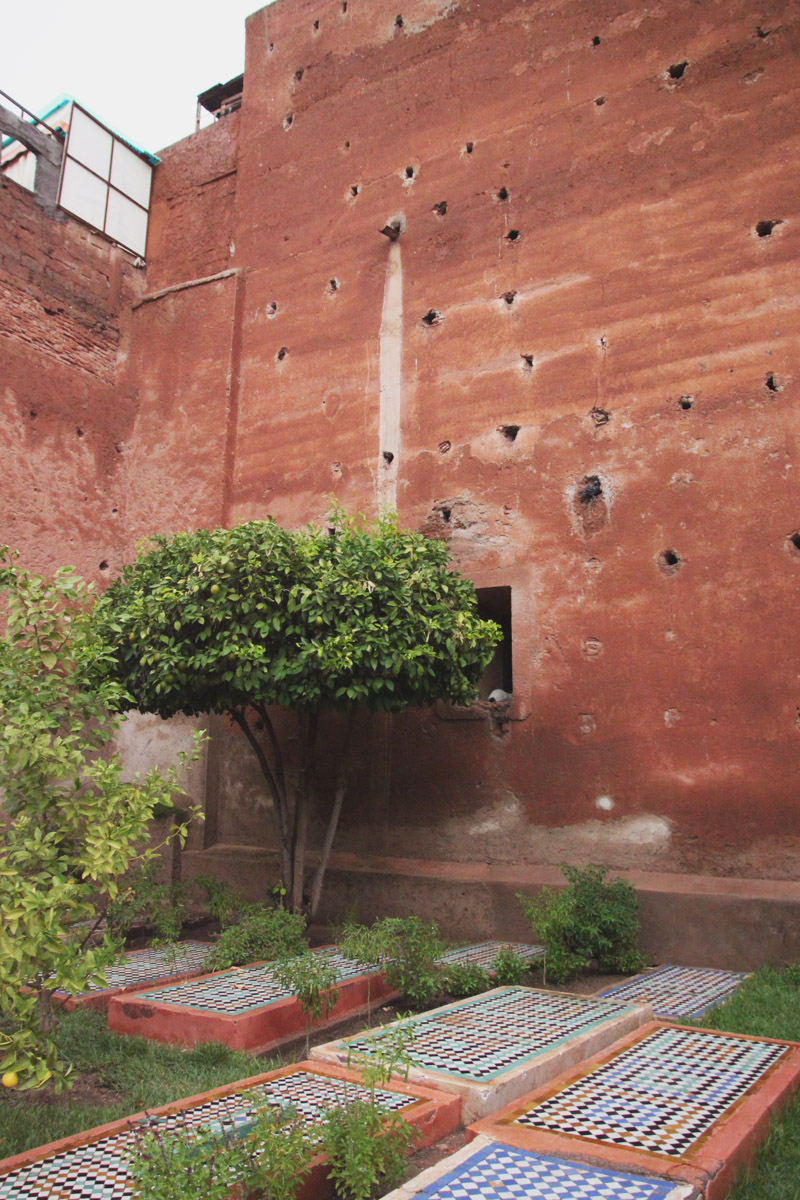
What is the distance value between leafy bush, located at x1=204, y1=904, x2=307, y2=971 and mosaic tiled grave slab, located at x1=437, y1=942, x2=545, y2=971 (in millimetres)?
1020

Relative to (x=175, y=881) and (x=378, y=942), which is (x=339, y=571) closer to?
(x=378, y=942)

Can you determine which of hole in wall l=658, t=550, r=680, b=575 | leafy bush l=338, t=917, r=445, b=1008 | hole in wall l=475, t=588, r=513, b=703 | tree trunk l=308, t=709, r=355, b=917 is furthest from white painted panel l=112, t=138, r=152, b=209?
leafy bush l=338, t=917, r=445, b=1008

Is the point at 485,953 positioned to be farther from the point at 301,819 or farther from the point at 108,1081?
the point at 108,1081

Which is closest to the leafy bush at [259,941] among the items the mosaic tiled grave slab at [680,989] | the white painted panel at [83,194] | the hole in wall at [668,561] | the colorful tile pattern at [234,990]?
the colorful tile pattern at [234,990]

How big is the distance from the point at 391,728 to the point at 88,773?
4665 millimetres

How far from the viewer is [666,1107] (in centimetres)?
322

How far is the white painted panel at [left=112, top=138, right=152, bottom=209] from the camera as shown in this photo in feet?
36.6

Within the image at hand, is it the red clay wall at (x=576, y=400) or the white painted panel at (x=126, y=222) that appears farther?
the white painted panel at (x=126, y=222)

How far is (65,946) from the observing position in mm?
3373

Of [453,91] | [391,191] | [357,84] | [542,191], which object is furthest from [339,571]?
[357,84]

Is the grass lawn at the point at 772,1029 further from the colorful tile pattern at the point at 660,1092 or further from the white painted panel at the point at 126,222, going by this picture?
the white painted panel at the point at 126,222

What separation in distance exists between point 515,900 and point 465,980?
5.49ft

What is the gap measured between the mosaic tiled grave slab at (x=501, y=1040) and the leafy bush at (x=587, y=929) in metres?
0.66

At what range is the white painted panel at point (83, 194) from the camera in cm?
1053
